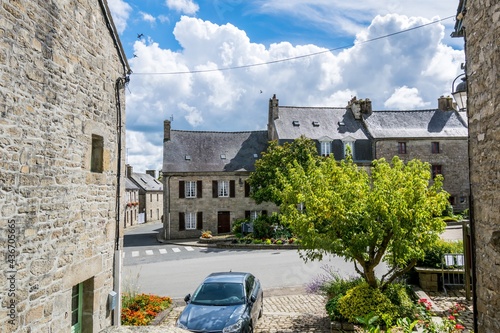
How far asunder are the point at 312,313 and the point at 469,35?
7.29 m

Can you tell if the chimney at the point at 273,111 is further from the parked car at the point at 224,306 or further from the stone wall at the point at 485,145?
the stone wall at the point at 485,145

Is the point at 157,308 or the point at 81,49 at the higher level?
the point at 81,49

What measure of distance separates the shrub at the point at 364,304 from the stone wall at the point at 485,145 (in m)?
2.69

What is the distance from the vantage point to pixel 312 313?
10.2 meters

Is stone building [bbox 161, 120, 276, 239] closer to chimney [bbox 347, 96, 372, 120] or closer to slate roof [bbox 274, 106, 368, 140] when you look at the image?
slate roof [bbox 274, 106, 368, 140]

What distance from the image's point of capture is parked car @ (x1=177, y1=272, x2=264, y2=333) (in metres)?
7.78

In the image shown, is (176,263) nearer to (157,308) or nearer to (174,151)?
(157,308)

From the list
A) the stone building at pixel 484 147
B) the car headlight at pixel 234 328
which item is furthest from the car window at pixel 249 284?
the stone building at pixel 484 147

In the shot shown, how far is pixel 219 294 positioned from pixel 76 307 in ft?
9.50

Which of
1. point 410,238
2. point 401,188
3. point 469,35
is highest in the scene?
point 469,35

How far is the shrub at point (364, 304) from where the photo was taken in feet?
27.0

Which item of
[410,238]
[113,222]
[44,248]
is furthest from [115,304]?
[410,238]

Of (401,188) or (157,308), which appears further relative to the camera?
(157,308)

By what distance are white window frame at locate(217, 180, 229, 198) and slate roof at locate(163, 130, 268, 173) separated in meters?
0.92
